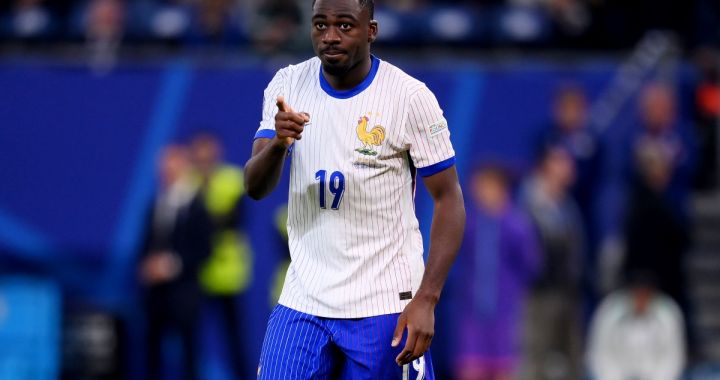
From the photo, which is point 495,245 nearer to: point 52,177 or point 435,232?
point 52,177

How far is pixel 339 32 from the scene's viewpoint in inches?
216

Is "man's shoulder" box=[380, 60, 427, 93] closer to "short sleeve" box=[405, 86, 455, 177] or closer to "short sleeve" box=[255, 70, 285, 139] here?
"short sleeve" box=[405, 86, 455, 177]

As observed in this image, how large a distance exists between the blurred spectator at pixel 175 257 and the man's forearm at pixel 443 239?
7.40 metres

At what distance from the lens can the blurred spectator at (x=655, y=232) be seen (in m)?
13.0

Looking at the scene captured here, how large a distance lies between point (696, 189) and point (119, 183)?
5.80m

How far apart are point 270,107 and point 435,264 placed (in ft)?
2.91

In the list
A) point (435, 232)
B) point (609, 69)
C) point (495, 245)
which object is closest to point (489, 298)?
point (495, 245)

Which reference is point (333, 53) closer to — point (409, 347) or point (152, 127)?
point (409, 347)

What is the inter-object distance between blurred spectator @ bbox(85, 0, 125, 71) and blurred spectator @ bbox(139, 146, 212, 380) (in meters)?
1.36

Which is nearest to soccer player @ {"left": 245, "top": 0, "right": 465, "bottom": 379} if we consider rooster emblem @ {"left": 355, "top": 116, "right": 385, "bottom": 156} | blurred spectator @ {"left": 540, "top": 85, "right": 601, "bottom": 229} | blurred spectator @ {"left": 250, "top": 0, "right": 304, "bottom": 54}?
rooster emblem @ {"left": 355, "top": 116, "right": 385, "bottom": 156}

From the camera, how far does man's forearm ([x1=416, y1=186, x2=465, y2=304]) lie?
Result: 5602mm

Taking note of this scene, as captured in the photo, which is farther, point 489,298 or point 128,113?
point 128,113

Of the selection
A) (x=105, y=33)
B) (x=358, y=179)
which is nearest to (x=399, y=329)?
(x=358, y=179)

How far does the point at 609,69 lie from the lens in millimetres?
13945
